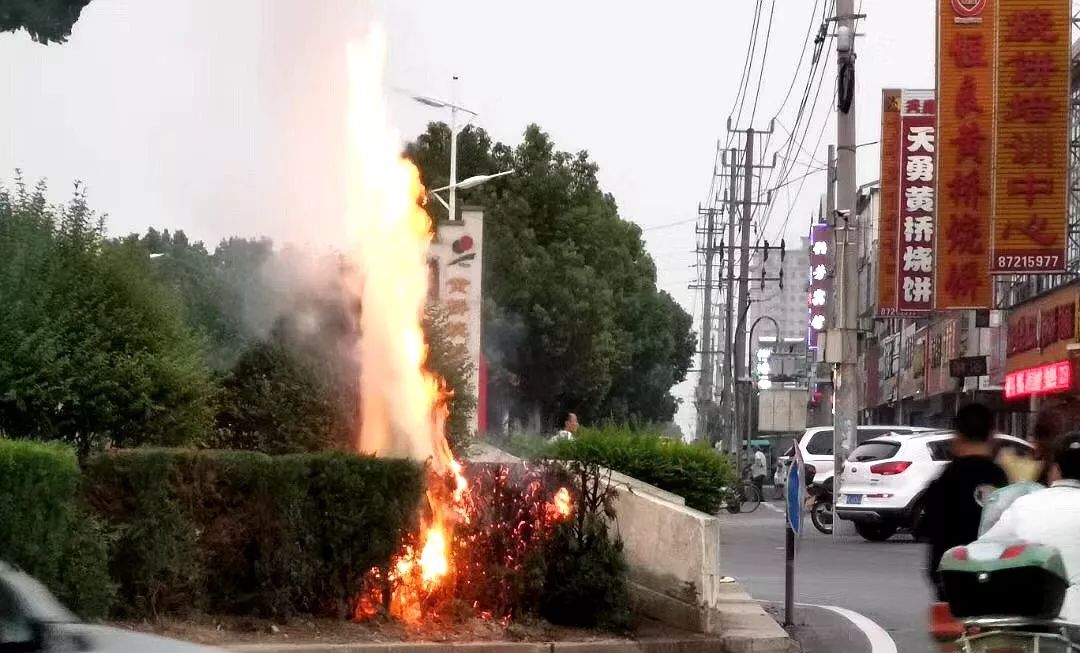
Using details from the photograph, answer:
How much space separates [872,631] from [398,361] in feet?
15.3

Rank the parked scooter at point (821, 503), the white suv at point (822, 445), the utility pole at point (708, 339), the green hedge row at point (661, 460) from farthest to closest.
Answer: the utility pole at point (708, 339) → the white suv at point (822, 445) → the parked scooter at point (821, 503) → the green hedge row at point (661, 460)

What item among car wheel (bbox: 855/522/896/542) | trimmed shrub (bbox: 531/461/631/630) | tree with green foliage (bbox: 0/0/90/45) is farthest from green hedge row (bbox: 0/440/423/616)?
car wheel (bbox: 855/522/896/542)

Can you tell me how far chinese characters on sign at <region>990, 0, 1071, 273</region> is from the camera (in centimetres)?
2716

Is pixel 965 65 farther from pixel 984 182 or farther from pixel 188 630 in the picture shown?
pixel 188 630

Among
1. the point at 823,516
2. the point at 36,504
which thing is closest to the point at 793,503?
the point at 36,504

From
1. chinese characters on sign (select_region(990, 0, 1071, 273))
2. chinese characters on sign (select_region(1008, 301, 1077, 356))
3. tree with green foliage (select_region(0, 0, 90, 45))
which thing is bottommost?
chinese characters on sign (select_region(1008, 301, 1077, 356))

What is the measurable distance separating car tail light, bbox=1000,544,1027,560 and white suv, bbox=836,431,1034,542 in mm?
19690

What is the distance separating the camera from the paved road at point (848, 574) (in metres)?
15.6

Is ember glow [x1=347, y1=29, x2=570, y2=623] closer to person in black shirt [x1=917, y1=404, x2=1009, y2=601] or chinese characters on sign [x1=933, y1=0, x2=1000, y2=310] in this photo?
person in black shirt [x1=917, y1=404, x2=1009, y2=601]

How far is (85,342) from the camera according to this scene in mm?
15539

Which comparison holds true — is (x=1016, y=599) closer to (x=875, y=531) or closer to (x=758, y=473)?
(x=875, y=531)

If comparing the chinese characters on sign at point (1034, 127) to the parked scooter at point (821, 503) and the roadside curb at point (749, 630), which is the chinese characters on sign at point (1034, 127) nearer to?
the parked scooter at point (821, 503)

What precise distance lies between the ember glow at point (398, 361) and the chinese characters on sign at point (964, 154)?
15836 mm

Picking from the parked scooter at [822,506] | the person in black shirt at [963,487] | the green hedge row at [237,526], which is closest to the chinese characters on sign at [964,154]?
the parked scooter at [822,506]
